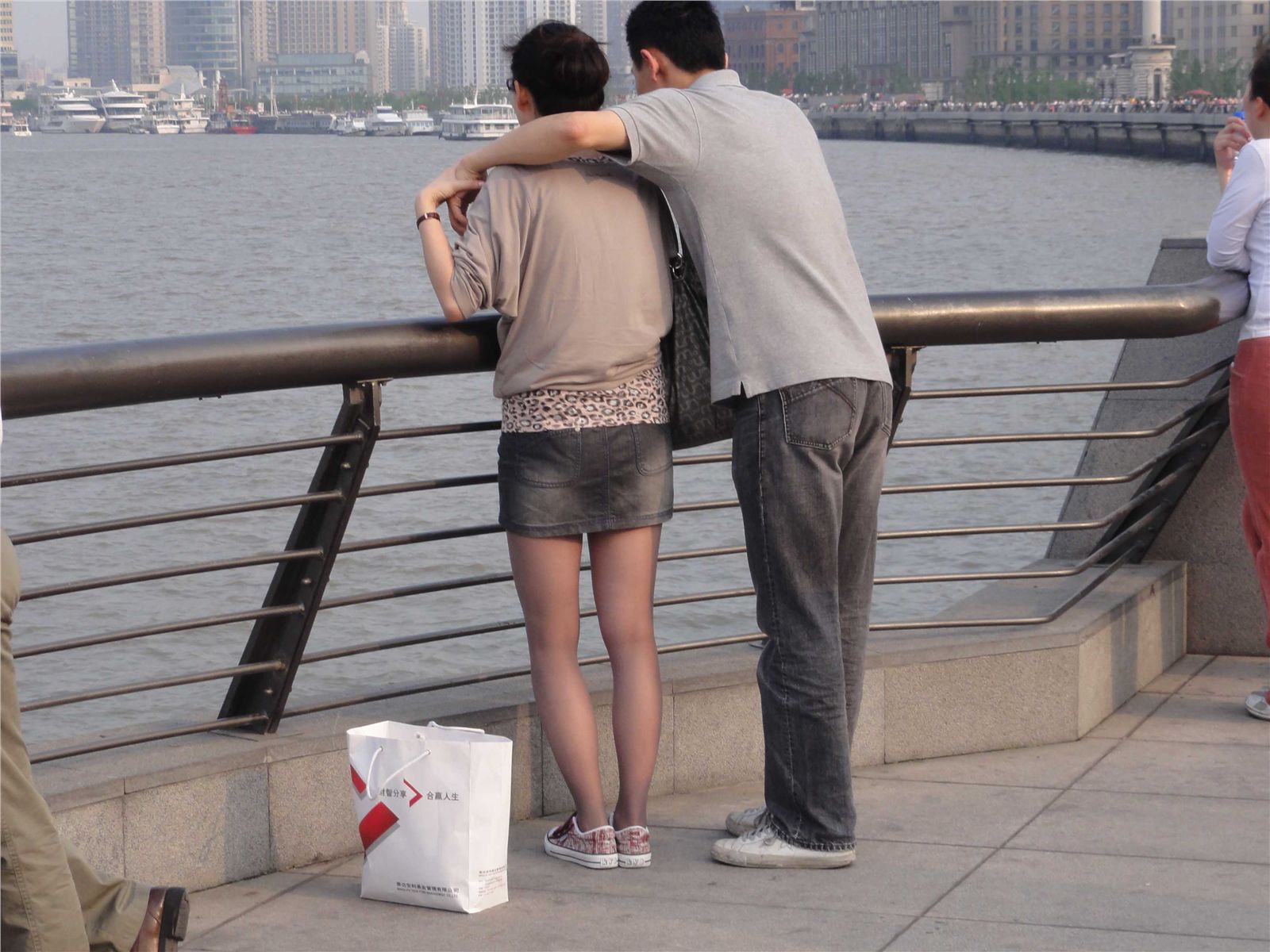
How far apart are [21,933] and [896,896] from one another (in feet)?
5.04

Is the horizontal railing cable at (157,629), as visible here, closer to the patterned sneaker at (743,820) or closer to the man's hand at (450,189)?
the man's hand at (450,189)

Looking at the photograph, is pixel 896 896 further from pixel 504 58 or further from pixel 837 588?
pixel 504 58

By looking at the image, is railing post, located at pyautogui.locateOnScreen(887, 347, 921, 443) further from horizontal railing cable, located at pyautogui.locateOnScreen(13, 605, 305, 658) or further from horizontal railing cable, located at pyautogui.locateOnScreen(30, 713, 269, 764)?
horizontal railing cable, located at pyautogui.locateOnScreen(30, 713, 269, 764)

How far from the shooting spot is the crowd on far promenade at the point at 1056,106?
10775cm

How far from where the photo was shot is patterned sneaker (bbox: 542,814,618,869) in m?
3.39

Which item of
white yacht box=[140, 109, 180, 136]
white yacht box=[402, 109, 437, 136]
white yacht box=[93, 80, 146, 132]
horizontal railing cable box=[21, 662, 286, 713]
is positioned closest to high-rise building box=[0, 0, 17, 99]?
horizontal railing cable box=[21, 662, 286, 713]

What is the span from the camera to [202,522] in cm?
1623

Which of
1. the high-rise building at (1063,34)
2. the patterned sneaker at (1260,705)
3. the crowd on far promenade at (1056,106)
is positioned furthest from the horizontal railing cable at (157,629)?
the high-rise building at (1063,34)

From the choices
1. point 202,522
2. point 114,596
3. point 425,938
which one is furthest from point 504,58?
point 202,522

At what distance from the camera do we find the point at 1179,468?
4828mm

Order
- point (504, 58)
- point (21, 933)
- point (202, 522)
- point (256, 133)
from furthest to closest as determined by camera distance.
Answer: point (256, 133) < point (202, 522) < point (504, 58) < point (21, 933)

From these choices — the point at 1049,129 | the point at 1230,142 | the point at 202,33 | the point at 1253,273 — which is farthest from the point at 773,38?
the point at 1253,273

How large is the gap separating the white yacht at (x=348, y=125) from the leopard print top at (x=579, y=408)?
161573 mm

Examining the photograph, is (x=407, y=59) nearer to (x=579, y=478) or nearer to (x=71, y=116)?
(x=71, y=116)
